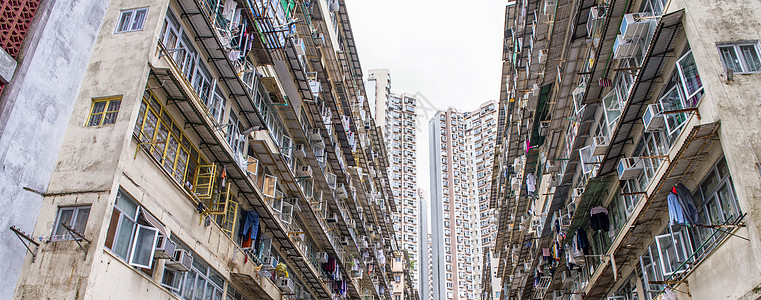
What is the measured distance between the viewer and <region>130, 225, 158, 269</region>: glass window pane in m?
13.0

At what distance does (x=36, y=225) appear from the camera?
12.0 m

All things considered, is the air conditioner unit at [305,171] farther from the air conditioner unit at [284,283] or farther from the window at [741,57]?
the window at [741,57]

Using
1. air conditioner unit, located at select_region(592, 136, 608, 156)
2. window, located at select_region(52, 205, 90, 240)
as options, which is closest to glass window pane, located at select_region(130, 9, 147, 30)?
window, located at select_region(52, 205, 90, 240)

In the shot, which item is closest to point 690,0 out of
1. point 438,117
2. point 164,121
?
point 164,121

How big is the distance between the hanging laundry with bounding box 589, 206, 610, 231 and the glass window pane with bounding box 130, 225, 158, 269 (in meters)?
15.3

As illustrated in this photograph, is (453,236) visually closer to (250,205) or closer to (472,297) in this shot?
(472,297)

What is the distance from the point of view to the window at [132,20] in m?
14.4

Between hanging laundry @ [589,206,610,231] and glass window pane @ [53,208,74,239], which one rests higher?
hanging laundry @ [589,206,610,231]

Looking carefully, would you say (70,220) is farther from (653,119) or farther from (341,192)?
(341,192)

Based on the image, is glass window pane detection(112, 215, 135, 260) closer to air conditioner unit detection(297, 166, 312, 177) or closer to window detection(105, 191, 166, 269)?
window detection(105, 191, 166, 269)

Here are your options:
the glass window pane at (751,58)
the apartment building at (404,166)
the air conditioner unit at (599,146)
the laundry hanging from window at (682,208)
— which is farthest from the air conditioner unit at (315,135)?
the apartment building at (404,166)

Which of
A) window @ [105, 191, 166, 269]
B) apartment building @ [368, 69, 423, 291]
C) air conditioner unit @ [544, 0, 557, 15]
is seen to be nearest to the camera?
window @ [105, 191, 166, 269]

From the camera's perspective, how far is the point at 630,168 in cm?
1669

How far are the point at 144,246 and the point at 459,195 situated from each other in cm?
9640
